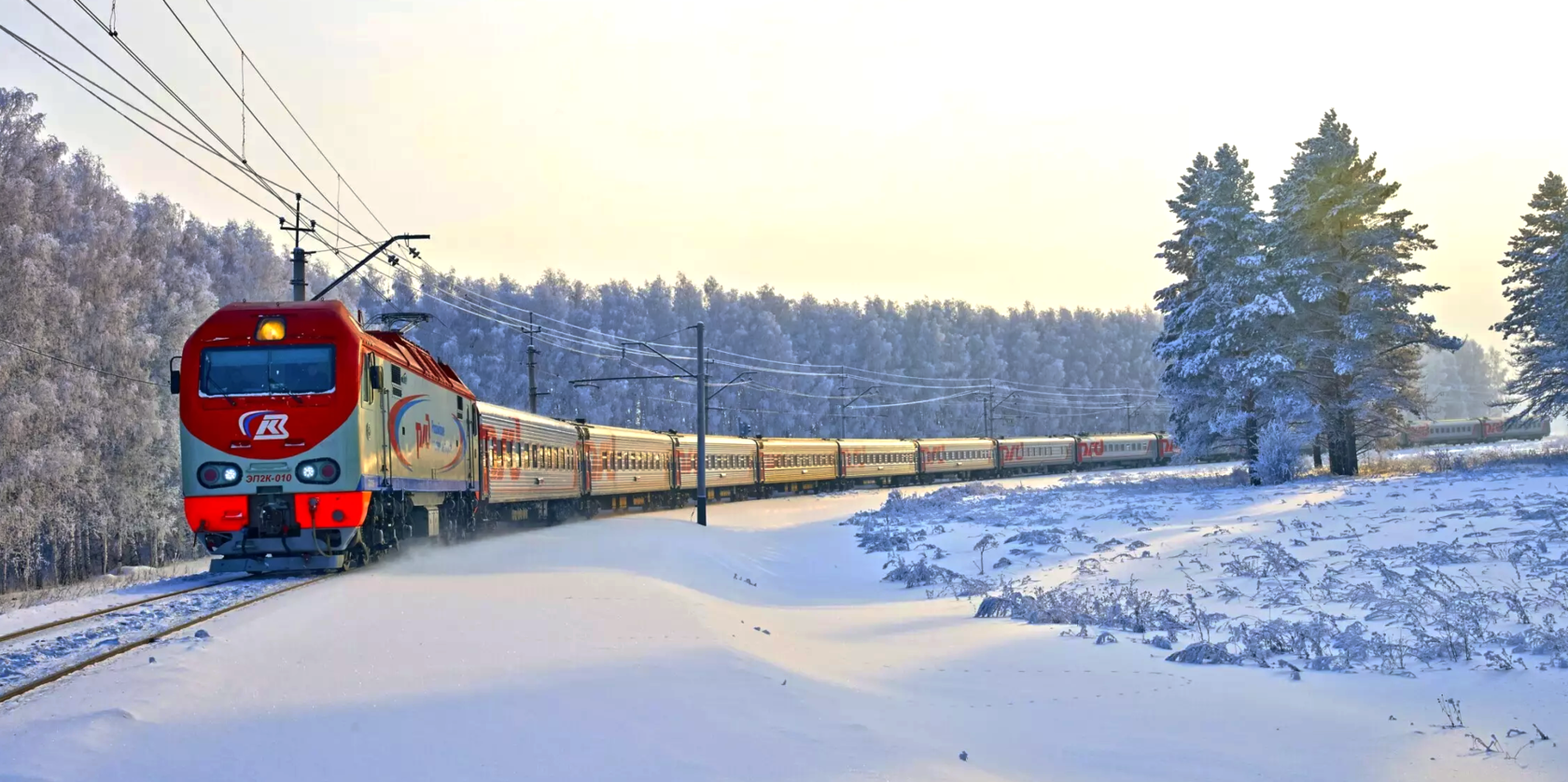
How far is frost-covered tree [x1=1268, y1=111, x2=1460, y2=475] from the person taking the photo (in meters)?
37.7

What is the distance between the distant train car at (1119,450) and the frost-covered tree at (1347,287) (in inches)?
1633

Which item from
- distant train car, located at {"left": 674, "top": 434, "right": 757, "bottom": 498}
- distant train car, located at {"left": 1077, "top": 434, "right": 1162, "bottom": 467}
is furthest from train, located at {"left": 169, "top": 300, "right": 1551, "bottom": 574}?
distant train car, located at {"left": 1077, "top": 434, "right": 1162, "bottom": 467}

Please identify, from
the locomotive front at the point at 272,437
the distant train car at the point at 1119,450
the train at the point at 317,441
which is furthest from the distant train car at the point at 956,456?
the locomotive front at the point at 272,437

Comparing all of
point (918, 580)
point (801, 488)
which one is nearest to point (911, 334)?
point (801, 488)

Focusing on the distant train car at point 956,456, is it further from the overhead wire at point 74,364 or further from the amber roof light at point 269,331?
the amber roof light at point 269,331

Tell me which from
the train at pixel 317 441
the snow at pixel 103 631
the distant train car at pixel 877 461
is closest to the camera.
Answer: the snow at pixel 103 631

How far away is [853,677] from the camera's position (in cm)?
1021

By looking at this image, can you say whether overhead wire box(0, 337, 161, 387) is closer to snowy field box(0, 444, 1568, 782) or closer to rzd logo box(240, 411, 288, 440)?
snowy field box(0, 444, 1568, 782)

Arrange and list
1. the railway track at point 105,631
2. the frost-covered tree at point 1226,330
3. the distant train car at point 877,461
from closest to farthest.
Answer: the railway track at point 105,631 → the frost-covered tree at point 1226,330 → the distant train car at point 877,461

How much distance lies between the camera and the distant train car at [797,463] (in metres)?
56.8

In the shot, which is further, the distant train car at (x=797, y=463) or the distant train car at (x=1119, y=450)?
the distant train car at (x=1119, y=450)

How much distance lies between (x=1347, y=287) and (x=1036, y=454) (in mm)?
39862

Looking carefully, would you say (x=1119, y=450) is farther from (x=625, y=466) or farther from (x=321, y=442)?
(x=321, y=442)

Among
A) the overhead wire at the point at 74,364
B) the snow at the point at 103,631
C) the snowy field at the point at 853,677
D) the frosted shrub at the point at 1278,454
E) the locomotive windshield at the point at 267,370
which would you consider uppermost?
the overhead wire at the point at 74,364
